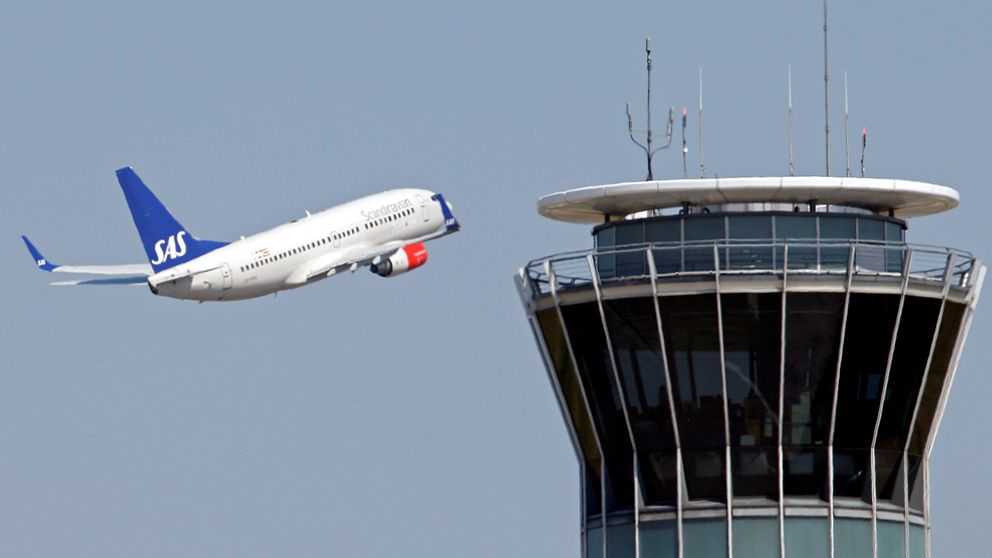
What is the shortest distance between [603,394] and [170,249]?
301 ft

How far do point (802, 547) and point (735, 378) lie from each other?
18.4ft

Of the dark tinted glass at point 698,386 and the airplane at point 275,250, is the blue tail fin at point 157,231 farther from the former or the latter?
the dark tinted glass at point 698,386

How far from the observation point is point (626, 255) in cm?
7312

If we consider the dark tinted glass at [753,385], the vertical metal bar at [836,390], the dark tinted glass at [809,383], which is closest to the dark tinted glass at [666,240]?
the dark tinted glass at [753,385]

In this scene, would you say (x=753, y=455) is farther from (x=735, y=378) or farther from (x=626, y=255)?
(x=626, y=255)

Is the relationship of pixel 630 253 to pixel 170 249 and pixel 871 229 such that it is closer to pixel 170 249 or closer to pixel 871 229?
pixel 871 229

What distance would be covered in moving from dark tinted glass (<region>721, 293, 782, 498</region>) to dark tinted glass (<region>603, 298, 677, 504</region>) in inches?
83.0

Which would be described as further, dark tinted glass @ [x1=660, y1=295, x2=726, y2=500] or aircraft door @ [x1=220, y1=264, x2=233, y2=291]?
aircraft door @ [x1=220, y1=264, x2=233, y2=291]

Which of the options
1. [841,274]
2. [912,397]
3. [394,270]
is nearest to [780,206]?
[841,274]

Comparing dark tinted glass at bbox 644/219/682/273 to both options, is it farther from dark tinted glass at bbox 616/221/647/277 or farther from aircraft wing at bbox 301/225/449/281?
aircraft wing at bbox 301/225/449/281

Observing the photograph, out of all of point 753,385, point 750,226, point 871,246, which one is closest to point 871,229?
point 871,246

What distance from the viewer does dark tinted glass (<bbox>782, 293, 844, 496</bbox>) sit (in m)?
71.0

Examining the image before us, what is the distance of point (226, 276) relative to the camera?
15738cm

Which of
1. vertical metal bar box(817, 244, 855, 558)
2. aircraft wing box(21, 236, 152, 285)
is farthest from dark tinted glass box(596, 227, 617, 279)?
aircraft wing box(21, 236, 152, 285)
